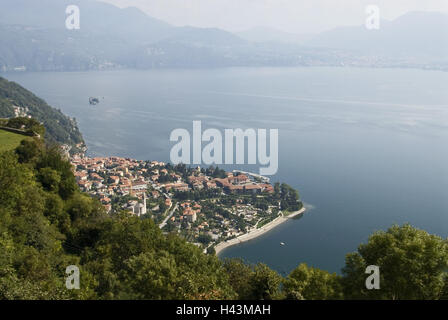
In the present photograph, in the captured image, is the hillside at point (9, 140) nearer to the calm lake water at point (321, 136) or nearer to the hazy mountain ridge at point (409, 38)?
the calm lake water at point (321, 136)

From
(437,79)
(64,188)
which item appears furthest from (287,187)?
(437,79)

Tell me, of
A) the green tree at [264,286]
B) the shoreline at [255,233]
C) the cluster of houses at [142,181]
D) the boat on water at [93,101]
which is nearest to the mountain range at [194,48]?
the boat on water at [93,101]

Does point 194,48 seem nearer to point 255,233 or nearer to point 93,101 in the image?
point 93,101

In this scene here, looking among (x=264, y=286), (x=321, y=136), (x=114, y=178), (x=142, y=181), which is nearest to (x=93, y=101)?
(x=321, y=136)

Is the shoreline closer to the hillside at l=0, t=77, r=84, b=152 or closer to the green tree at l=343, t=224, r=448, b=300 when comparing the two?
the green tree at l=343, t=224, r=448, b=300

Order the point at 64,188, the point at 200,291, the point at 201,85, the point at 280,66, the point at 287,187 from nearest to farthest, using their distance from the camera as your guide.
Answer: the point at 200,291, the point at 64,188, the point at 287,187, the point at 201,85, the point at 280,66

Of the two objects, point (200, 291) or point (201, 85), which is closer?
point (200, 291)

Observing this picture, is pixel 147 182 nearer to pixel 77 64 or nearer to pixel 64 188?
pixel 64 188
